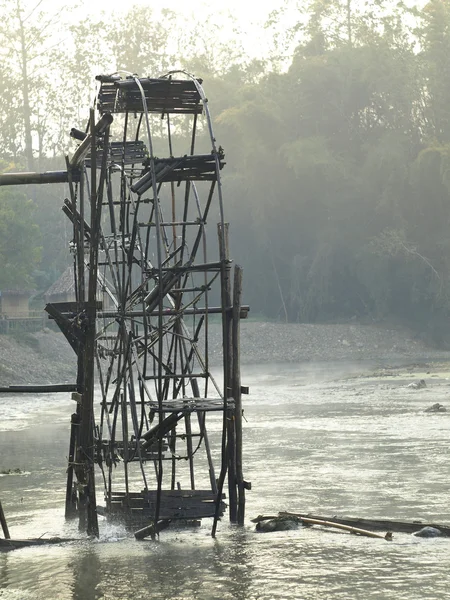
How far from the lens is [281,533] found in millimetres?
14367

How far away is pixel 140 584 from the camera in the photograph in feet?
40.4

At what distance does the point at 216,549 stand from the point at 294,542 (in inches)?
37.8

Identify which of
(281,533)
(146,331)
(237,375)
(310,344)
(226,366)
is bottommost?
(310,344)

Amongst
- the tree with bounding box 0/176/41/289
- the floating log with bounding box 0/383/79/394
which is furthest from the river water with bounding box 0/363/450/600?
the tree with bounding box 0/176/41/289

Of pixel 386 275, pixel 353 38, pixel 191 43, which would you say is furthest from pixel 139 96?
pixel 191 43

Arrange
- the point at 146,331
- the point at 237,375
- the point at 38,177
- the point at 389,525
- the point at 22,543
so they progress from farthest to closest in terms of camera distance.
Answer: the point at 38,177 → the point at 237,375 → the point at 389,525 → the point at 22,543 → the point at 146,331

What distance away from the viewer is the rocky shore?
56.5 m

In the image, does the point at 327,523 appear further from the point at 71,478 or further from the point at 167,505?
the point at 71,478

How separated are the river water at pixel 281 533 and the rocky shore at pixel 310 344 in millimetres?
25116

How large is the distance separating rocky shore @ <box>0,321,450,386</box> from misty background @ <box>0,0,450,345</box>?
248cm

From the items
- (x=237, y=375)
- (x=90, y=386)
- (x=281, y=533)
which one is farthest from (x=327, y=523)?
(x=90, y=386)

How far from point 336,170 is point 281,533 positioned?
2122 inches

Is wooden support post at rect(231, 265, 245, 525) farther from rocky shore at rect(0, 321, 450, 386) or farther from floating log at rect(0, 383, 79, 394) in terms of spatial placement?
rocky shore at rect(0, 321, 450, 386)

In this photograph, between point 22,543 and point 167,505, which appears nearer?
point 22,543
